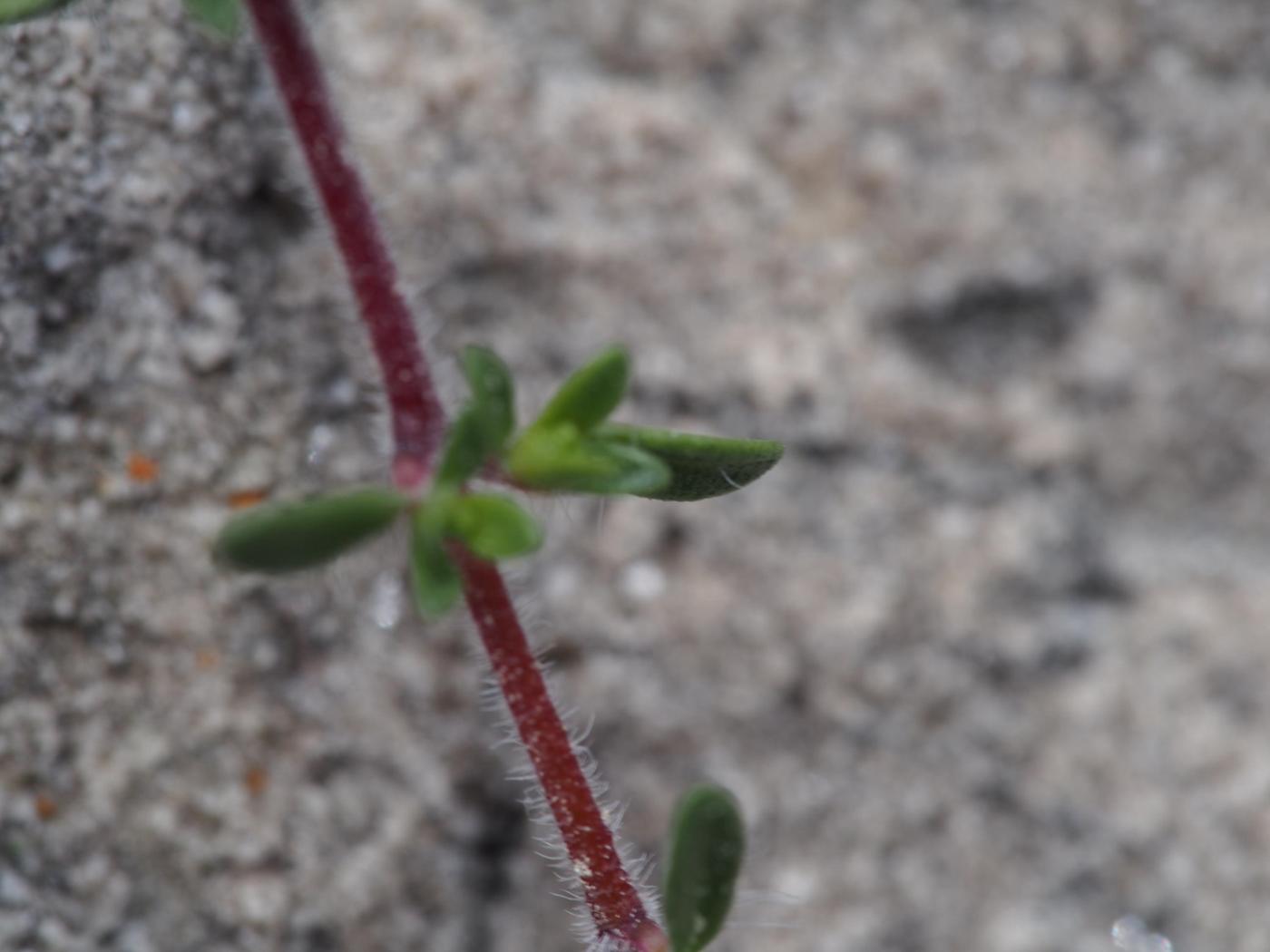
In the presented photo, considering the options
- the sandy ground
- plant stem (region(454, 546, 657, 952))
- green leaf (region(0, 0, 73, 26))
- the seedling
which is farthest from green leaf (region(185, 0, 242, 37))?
plant stem (region(454, 546, 657, 952))

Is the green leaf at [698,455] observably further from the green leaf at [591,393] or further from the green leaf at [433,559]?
the green leaf at [433,559]

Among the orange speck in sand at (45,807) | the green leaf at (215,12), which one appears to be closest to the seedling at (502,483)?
the green leaf at (215,12)

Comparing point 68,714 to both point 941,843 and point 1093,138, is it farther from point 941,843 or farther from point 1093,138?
point 1093,138

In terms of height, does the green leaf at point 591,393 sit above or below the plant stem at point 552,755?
above

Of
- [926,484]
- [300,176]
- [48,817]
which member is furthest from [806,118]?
[48,817]

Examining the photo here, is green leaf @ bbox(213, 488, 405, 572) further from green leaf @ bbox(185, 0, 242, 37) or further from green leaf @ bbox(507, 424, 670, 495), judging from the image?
green leaf @ bbox(185, 0, 242, 37)

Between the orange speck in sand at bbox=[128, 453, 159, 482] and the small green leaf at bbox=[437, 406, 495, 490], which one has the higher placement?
the small green leaf at bbox=[437, 406, 495, 490]

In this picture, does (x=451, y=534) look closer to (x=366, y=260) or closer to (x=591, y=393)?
(x=591, y=393)
